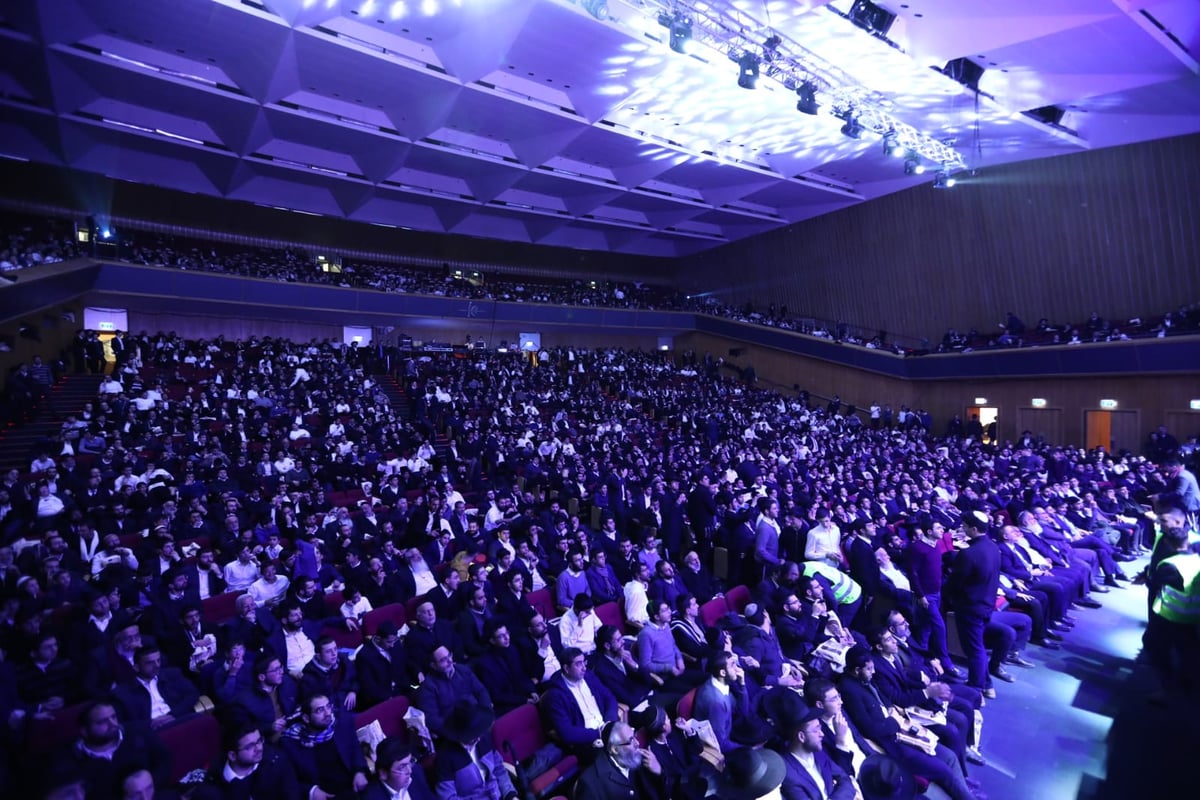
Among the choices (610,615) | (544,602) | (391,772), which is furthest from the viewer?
(544,602)

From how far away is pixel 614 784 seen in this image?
2590 mm

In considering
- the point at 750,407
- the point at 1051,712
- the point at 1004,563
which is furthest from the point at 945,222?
the point at 1051,712

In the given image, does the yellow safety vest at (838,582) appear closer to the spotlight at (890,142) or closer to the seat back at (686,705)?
the seat back at (686,705)

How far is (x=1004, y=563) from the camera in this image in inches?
208

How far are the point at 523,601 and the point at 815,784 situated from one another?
2.37 m

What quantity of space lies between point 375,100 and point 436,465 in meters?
8.68

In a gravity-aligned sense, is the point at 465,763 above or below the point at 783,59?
below

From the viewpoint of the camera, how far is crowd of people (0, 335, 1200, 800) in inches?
110

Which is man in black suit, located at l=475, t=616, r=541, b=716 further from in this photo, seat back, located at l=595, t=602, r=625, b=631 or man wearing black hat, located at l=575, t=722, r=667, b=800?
man wearing black hat, located at l=575, t=722, r=667, b=800

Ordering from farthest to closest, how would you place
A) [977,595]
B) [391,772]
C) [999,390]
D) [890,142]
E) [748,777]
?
1. [999,390]
2. [890,142]
3. [977,595]
4. [391,772]
5. [748,777]

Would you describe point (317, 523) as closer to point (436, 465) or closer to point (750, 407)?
point (436, 465)

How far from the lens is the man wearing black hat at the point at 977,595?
4.16 meters

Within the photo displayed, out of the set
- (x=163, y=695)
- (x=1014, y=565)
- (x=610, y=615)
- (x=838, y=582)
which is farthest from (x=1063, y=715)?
(x=163, y=695)

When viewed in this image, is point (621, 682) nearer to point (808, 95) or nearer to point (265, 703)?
point (265, 703)
